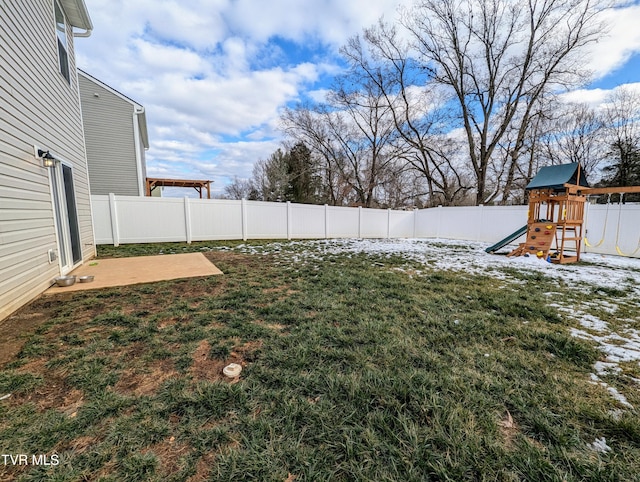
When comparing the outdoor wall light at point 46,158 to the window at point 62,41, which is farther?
the window at point 62,41

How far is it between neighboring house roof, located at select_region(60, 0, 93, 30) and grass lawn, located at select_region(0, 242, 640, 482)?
5603 mm

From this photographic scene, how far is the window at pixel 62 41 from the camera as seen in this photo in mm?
4781

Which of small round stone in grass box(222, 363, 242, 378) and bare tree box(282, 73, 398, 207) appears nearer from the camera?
small round stone in grass box(222, 363, 242, 378)

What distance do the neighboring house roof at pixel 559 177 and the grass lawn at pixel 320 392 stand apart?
181 inches

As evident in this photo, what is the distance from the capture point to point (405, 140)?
15.2 meters

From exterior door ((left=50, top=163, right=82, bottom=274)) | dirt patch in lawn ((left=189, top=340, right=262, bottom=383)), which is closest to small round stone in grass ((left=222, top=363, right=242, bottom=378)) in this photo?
dirt patch in lawn ((left=189, top=340, right=262, bottom=383))

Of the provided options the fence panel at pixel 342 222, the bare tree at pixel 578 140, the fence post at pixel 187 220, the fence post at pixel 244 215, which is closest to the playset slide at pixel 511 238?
the fence panel at pixel 342 222

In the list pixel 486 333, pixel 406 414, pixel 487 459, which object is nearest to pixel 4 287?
pixel 406 414

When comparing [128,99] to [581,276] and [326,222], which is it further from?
[581,276]

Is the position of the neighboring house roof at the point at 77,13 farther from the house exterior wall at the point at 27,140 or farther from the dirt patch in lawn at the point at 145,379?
the dirt patch in lawn at the point at 145,379

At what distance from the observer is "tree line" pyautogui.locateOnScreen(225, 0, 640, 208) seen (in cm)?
1206

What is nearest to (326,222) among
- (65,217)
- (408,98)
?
(65,217)

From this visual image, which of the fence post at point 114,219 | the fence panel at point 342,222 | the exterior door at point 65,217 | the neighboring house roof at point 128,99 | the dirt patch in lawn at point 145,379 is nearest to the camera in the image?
the dirt patch in lawn at point 145,379

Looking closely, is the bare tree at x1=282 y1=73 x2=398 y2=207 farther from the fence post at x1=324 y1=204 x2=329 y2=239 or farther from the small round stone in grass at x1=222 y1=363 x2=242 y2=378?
the small round stone in grass at x1=222 y1=363 x2=242 y2=378
